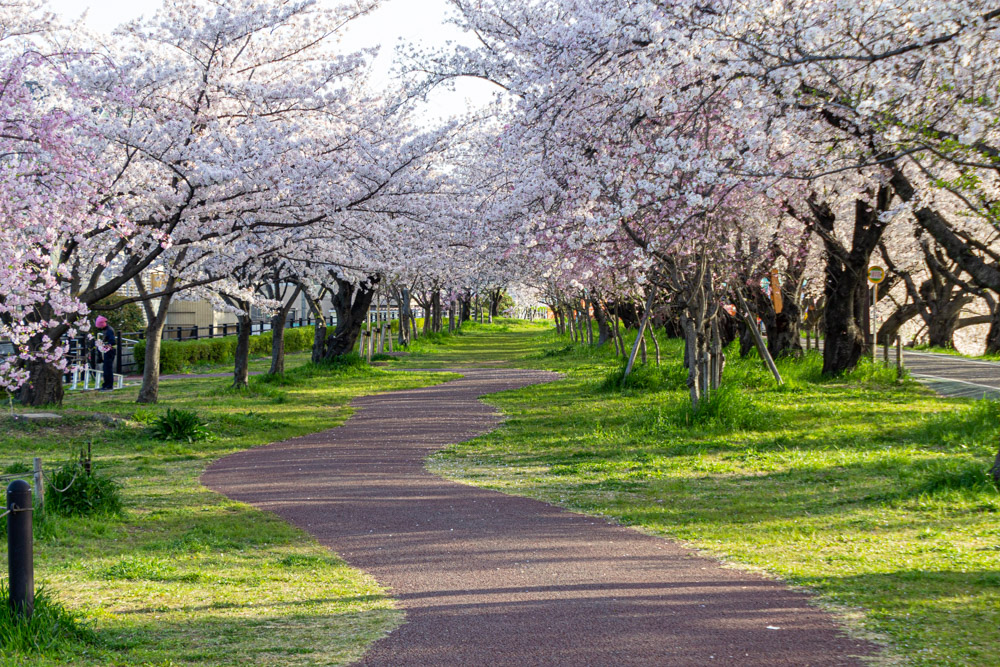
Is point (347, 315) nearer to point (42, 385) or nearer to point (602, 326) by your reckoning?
point (42, 385)

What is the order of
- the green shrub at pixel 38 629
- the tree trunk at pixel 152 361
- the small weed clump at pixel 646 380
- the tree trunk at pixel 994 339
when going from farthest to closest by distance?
1. the tree trunk at pixel 994 339
2. the small weed clump at pixel 646 380
3. the tree trunk at pixel 152 361
4. the green shrub at pixel 38 629

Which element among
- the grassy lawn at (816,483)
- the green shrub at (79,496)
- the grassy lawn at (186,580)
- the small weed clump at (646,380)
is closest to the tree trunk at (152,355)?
the grassy lawn at (186,580)

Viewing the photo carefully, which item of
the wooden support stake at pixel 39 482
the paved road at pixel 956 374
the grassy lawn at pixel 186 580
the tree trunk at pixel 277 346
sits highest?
the tree trunk at pixel 277 346

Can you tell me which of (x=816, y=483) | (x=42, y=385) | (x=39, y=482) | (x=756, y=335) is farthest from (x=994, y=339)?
(x=39, y=482)

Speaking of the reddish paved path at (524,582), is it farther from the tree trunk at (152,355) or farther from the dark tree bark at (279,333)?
the dark tree bark at (279,333)

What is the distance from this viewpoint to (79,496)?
892cm

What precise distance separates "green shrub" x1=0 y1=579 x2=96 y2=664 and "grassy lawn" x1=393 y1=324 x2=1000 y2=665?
4558 mm

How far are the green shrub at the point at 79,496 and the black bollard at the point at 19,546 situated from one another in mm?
3782

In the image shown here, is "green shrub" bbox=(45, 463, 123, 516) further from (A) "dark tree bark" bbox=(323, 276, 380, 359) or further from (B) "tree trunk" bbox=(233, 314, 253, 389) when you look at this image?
(A) "dark tree bark" bbox=(323, 276, 380, 359)

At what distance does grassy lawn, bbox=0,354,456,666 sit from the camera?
529 centimetres

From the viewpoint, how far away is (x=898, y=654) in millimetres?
5074

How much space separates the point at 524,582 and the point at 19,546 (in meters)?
3.28

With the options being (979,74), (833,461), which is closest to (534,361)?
(833,461)

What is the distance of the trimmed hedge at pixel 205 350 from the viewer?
29.9 metres
